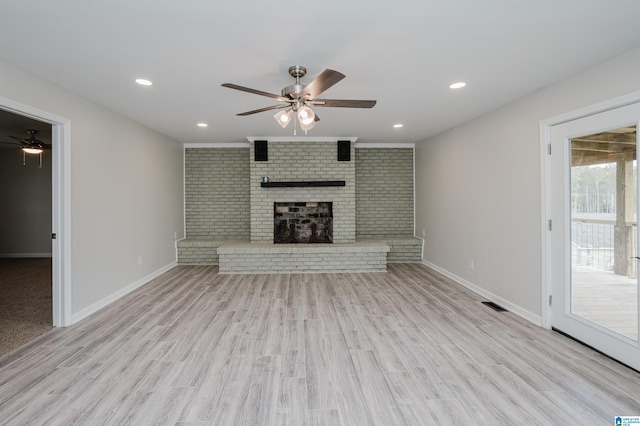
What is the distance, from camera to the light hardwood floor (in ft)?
5.87

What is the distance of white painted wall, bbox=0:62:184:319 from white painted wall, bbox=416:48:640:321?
4922 millimetres

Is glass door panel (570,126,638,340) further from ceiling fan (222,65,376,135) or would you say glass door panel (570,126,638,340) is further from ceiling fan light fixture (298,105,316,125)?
ceiling fan light fixture (298,105,316,125)

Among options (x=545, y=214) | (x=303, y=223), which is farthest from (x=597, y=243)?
(x=303, y=223)

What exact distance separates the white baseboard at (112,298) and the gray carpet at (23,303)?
24cm


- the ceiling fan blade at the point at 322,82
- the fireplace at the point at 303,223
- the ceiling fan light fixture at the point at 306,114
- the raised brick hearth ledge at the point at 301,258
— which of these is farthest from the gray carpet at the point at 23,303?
the fireplace at the point at 303,223

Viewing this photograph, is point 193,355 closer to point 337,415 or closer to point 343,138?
point 337,415

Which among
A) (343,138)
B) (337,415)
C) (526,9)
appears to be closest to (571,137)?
(526,9)

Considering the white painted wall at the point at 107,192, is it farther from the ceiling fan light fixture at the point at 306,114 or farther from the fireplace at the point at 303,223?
the ceiling fan light fixture at the point at 306,114

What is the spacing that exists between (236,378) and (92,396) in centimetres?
92

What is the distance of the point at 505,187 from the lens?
3.59 meters

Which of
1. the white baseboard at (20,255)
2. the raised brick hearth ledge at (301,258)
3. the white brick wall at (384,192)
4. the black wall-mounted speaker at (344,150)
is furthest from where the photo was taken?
the white baseboard at (20,255)

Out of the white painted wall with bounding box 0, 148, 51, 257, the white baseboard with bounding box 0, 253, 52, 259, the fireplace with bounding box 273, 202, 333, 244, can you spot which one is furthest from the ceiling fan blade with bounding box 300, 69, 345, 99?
the white baseboard with bounding box 0, 253, 52, 259

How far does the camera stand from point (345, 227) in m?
5.86

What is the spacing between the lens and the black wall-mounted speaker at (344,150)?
5750mm
